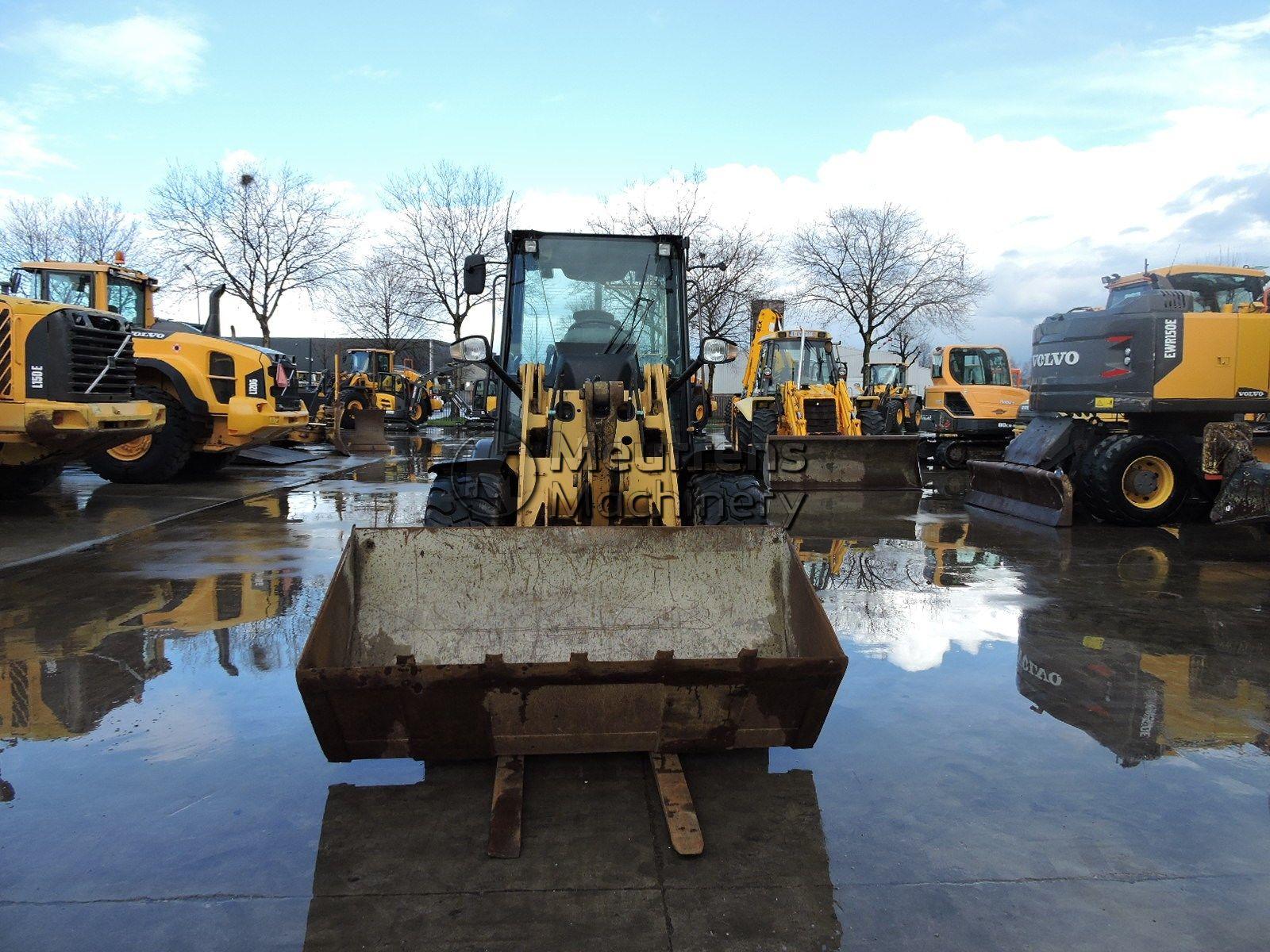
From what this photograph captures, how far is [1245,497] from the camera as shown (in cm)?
900

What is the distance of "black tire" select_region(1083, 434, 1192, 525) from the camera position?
1010cm

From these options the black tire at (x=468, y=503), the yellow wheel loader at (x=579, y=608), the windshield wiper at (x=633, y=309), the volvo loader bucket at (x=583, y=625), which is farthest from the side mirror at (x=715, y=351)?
the volvo loader bucket at (x=583, y=625)

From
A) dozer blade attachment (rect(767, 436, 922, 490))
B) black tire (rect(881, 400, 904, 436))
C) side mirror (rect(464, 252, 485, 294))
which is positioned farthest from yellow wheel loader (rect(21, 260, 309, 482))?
black tire (rect(881, 400, 904, 436))

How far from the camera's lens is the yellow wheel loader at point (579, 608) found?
3.34m

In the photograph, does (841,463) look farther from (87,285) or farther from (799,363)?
(87,285)

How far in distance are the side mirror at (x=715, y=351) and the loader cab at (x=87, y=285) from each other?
8727mm

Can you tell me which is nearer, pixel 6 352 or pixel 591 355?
pixel 591 355

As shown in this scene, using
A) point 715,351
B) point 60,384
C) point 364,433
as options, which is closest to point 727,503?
point 715,351

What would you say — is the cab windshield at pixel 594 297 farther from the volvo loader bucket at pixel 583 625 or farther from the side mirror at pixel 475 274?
the volvo loader bucket at pixel 583 625

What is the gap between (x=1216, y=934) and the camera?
2.68 meters

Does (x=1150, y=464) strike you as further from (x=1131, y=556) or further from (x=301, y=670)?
(x=301, y=670)

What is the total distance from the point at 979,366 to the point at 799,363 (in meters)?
5.77

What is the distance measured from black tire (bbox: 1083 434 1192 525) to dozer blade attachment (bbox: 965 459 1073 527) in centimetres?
35

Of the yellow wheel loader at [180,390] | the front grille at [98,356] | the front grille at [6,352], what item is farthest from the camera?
the yellow wheel loader at [180,390]
